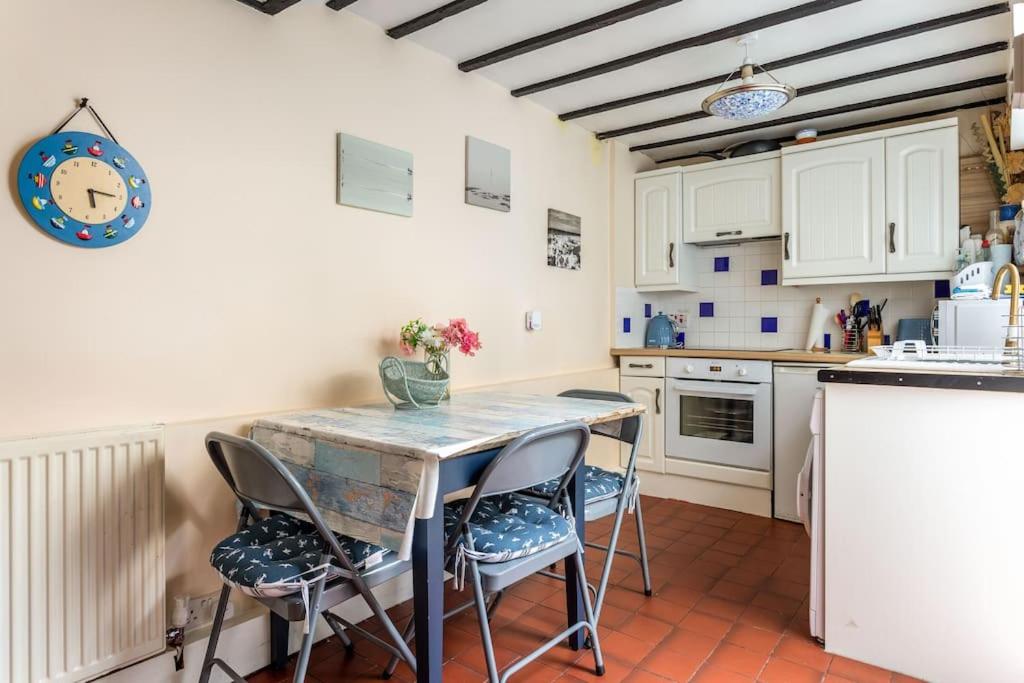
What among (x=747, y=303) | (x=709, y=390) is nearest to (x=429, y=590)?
(x=709, y=390)

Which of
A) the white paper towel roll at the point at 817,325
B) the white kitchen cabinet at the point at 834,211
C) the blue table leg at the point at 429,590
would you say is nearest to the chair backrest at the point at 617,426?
the blue table leg at the point at 429,590

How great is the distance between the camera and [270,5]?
197cm

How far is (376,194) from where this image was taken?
7.76 feet

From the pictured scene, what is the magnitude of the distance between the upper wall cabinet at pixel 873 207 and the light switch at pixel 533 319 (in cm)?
149

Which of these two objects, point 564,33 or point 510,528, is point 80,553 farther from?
point 564,33

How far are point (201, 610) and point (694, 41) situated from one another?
8.80ft

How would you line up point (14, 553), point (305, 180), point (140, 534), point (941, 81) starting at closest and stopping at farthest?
point (14, 553) → point (140, 534) → point (305, 180) → point (941, 81)

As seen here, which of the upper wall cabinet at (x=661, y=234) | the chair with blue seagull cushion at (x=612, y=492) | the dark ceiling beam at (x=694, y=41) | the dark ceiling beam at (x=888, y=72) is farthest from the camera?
the upper wall cabinet at (x=661, y=234)

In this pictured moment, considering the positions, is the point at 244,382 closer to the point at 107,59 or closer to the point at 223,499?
the point at 223,499

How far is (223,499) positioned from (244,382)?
1.21ft

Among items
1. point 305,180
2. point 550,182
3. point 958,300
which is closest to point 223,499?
point 305,180

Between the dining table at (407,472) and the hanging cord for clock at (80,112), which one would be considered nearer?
the dining table at (407,472)

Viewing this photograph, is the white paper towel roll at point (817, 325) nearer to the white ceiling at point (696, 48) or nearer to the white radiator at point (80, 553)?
the white ceiling at point (696, 48)

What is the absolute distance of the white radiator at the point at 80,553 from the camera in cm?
142
